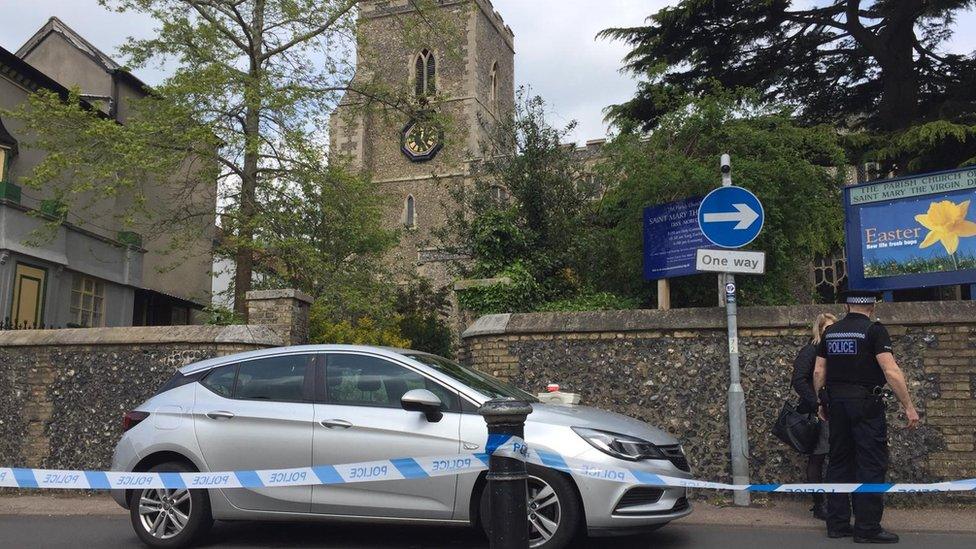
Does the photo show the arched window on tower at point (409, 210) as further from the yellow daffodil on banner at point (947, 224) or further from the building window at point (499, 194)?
the yellow daffodil on banner at point (947, 224)

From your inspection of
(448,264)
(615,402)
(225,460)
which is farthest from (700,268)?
(448,264)

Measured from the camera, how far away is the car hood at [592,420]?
229 inches

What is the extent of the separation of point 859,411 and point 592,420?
2139 mm

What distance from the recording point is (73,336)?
10.1 m

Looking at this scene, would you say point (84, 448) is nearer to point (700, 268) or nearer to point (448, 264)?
point (700, 268)

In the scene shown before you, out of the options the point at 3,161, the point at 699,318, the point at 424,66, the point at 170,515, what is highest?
the point at 424,66

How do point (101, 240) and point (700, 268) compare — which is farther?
point (101, 240)

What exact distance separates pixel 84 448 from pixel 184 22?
10.2 metres

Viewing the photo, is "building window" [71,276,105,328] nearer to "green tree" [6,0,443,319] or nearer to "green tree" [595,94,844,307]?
"green tree" [6,0,443,319]

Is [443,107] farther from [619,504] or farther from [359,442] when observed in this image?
[619,504]

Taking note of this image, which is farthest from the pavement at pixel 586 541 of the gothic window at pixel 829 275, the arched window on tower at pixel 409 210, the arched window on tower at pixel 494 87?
the arched window on tower at pixel 494 87

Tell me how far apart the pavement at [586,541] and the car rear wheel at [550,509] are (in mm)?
804

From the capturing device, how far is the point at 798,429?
24.5ft

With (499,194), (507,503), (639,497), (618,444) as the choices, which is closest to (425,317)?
(499,194)
